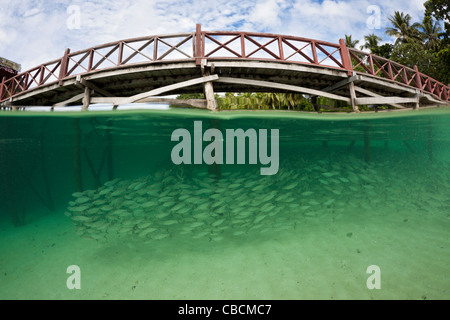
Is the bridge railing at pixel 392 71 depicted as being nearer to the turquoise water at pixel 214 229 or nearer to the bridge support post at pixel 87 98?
the turquoise water at pixel 214 229

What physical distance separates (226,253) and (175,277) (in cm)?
108

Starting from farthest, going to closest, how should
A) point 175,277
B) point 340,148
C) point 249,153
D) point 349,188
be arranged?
1. point 340,148
2. point 249,153
3. point 349,188
4. point 175,277

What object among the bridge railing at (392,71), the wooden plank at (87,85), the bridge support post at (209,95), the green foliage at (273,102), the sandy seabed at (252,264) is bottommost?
the sandy seabed at (252,264)

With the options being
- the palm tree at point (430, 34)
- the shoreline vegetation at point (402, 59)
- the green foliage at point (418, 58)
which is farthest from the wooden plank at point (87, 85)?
the palm tree at point (430, 34)

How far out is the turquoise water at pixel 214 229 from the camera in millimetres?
3100

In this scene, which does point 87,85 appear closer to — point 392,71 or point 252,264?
point 252,264

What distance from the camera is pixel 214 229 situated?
599 cm

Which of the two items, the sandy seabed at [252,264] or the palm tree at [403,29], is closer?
the sandy seabed at [252,264]

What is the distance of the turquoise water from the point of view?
3100 mm

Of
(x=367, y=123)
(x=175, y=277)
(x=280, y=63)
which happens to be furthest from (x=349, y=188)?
(x=175, y=277)

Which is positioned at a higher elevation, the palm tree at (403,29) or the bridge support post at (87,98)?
the palm tree at (403,29)

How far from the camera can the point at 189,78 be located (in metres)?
10.2

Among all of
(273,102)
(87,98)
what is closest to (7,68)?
(87,98)
